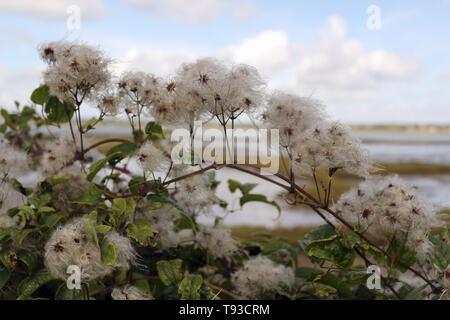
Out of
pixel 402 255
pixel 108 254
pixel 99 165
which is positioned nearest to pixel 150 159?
pixel 99 165

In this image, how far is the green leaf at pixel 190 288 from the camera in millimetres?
703

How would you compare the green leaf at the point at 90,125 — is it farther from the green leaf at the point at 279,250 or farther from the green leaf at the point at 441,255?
the green leaf at the point at 441,255

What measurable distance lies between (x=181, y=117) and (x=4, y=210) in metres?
0.46

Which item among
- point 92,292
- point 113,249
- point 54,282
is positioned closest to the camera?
point 113,249

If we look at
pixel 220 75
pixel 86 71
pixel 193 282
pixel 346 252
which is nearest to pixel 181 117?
pixel 220 75

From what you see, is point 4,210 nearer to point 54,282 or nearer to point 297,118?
point 54,282

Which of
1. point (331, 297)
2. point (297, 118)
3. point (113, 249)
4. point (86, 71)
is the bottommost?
point (331, 297)

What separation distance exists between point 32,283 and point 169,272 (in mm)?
273

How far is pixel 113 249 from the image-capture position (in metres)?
0.59

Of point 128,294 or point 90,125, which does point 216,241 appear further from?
point 90,125

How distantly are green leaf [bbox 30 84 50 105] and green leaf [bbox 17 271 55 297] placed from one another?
0.45 metres

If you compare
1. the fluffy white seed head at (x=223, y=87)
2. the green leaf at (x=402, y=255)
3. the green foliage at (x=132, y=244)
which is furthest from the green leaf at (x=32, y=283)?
the green leaf at (x=402, y=255)

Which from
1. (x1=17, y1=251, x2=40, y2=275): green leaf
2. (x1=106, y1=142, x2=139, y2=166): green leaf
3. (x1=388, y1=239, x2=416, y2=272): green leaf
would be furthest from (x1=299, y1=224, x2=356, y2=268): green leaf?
(x1=17, y1=251, x2=40, y2=275): green leaf

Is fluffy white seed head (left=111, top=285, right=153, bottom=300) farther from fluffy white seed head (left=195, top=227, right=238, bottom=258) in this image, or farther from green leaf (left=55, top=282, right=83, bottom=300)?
fluffy white seed head (left=195, top=227, right=238, bottom=258)
